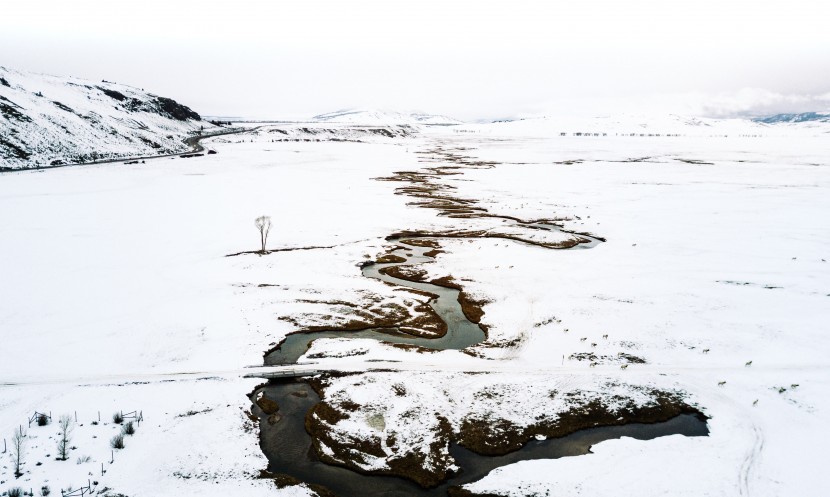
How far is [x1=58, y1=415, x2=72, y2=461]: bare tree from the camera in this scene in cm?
2053

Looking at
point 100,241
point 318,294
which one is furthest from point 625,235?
point 100,241

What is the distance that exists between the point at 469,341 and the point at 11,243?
54.3 metres

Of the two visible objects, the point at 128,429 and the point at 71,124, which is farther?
the point at 71,124

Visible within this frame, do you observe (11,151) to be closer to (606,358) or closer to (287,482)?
(287,482)

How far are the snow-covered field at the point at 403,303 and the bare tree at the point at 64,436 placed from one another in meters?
0.34

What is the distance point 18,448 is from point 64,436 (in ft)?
6.45

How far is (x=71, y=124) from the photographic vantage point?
132375 millimetres

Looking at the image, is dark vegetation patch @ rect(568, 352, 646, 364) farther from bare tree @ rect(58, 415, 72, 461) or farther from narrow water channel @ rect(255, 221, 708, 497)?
bare tree @ rect(58, 415, 72, 461)

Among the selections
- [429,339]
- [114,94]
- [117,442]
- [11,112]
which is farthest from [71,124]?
[429,339]

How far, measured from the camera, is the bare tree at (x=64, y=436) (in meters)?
20.5

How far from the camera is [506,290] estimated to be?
1623 inches

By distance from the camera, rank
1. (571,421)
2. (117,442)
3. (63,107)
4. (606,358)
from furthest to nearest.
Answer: (63,107) → (606,358) → (571,421) → (117,442)

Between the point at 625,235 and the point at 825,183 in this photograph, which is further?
the point at 825,183

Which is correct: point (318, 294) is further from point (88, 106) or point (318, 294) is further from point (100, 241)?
point (88, 106)
